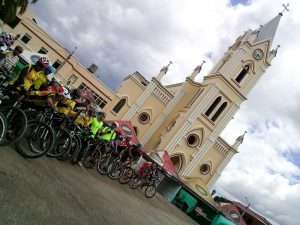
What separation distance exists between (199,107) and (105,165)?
2479 cm

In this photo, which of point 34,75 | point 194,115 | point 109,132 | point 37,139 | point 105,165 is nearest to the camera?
point 34,75

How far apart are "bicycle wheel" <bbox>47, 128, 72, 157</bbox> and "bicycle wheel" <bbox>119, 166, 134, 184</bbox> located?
6219 mm

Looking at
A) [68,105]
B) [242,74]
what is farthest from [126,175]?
[242,74]

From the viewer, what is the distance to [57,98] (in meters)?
9.26

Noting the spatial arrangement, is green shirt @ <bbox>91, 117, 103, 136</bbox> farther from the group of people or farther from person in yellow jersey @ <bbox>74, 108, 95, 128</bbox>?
person in yellow jersey @ <bbox>74, 108, 95, 128</bbox>

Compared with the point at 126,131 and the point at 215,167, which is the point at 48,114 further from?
the point at 215,167

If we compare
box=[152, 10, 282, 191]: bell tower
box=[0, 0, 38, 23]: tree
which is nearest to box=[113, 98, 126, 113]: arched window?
box=[152, 10, 282, 191]: bell tower

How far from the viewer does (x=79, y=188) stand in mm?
9547

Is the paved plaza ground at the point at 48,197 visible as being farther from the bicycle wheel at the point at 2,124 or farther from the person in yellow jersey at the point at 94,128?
the person in yellow jersey at the point at 94,128

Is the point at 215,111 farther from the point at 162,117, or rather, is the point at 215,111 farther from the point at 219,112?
the point at 162,117

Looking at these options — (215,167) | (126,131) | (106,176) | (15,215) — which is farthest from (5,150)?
(215,167)

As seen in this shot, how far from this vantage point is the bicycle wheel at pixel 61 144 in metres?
10.4

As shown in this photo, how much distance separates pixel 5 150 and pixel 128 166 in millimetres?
9040

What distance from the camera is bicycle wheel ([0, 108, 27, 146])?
787 centimetres
